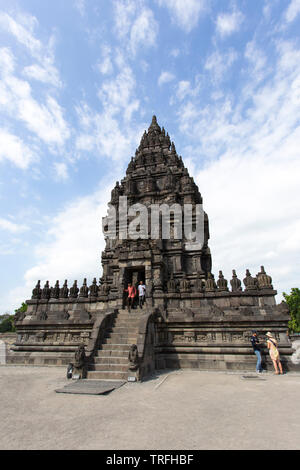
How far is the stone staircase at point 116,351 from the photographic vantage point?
968 cm

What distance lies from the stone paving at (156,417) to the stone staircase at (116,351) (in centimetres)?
127

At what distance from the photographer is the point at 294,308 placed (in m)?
41.4

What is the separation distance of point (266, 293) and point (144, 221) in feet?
40.6

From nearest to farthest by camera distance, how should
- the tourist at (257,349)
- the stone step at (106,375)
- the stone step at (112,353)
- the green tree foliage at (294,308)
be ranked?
the stone step at (106,375)
the stone step at (112,353)
the tourist at (257,349)
the green tree foliage at (294,308)

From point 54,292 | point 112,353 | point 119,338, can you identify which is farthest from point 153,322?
point 54,292

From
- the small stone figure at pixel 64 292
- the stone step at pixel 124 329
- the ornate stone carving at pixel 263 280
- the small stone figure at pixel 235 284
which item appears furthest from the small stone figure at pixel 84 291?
the ornate stone carving at pixel 263 280

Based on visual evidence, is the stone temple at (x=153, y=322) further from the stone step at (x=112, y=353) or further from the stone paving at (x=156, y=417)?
the stone paving at (x=156, y=417)

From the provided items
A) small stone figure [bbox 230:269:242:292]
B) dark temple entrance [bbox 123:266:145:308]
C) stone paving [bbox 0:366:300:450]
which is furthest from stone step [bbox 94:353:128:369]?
small stone figure [bbox 230:269:242:292]

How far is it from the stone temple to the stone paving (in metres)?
2.46

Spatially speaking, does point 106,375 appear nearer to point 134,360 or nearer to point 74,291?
point 134,360

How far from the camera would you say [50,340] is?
15.6 meters

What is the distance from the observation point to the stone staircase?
9.68 m

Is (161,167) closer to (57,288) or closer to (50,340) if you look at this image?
(57,288)
